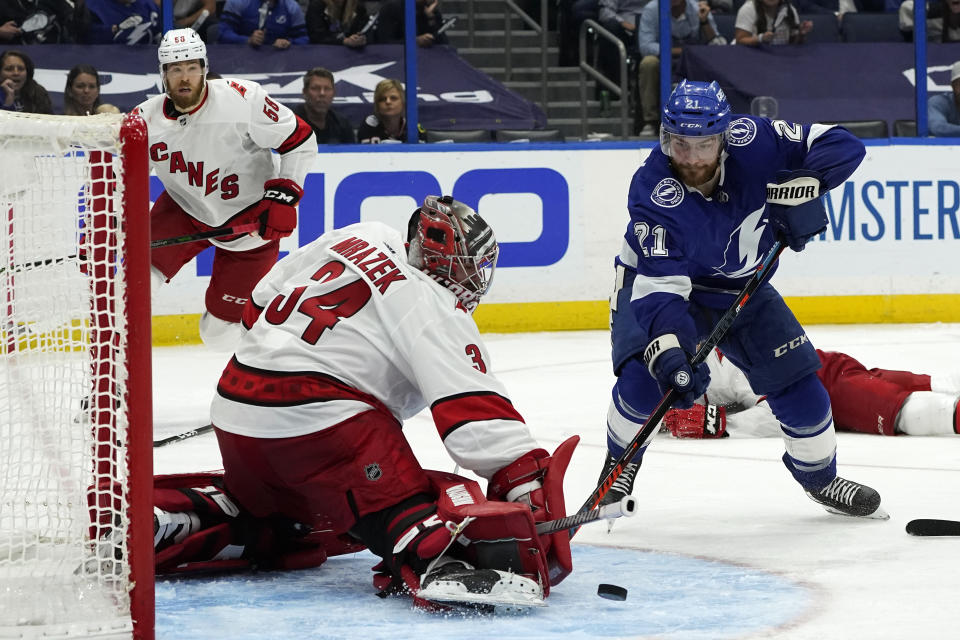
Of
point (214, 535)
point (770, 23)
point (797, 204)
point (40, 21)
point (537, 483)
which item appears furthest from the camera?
point (770, 23)

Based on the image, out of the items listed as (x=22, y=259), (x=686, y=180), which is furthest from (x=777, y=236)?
(x=22, y=259)

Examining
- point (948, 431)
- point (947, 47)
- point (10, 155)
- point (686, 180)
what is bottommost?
point (948, 431)

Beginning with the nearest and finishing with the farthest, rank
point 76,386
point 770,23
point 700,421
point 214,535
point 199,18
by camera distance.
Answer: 1. point 76,386
2. point 214,535
3. point 700,421
4. point 199,18
5. point 770,23

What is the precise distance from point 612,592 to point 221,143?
2.66 m

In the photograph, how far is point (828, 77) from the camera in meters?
7.25

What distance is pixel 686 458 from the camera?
4098 mm

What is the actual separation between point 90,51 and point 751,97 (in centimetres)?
303

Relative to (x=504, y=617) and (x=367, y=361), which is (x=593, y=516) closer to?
(x=504, y=617)

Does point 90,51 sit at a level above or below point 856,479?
above

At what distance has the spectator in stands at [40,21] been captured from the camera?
21.0 feet

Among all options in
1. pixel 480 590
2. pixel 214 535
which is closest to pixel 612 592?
pixel 480 590

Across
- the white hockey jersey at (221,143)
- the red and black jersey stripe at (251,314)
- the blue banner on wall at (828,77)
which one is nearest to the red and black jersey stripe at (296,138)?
the white hockey jersey at (221,143)

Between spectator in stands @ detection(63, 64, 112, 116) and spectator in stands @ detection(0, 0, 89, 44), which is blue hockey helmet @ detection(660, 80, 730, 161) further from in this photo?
spectator in stands @ detection(0, 0, 89, 44)

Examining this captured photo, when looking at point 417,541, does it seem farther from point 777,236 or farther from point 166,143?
point 166,143
